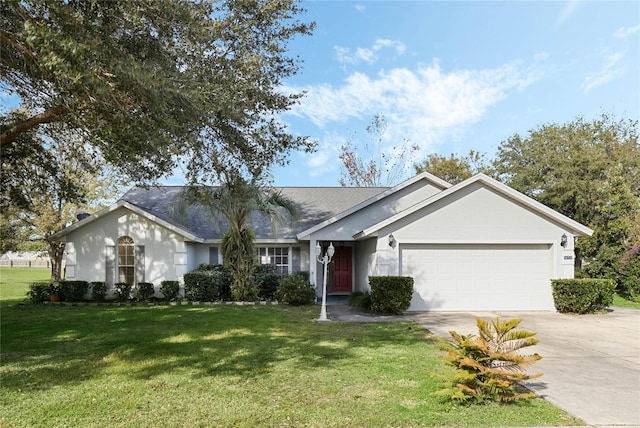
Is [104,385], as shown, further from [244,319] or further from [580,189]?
[580,189]

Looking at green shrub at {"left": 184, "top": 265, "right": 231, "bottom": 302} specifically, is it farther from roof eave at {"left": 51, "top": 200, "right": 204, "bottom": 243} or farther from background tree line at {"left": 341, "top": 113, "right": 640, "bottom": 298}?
background tree line at {"left": 341, "top": 113, "right": 640, "bottom": 298}

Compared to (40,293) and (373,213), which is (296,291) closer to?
(373,213)

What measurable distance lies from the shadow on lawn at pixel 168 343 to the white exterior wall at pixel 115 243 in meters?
3.41

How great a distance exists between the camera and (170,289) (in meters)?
15.9

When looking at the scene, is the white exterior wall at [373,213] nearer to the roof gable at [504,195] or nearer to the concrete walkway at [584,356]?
the roof gable at [504,195]

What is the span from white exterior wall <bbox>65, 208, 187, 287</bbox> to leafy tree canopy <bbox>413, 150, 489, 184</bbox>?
71.9 ft

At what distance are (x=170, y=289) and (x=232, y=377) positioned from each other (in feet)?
35.3

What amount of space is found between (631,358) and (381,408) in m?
5.71

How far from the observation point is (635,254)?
1748cm

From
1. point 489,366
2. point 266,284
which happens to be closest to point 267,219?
point 266,284

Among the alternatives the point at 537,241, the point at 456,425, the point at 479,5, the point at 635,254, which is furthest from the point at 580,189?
the point at 456,425

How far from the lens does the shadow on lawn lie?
6609 mm

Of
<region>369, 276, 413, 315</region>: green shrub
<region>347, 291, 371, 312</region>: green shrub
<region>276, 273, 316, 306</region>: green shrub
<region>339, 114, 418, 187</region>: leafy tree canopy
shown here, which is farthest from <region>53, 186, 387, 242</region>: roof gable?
<region>339, 114, 418, 187</region>: leafy tree canopy

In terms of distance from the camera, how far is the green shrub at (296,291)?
48.4 feet
